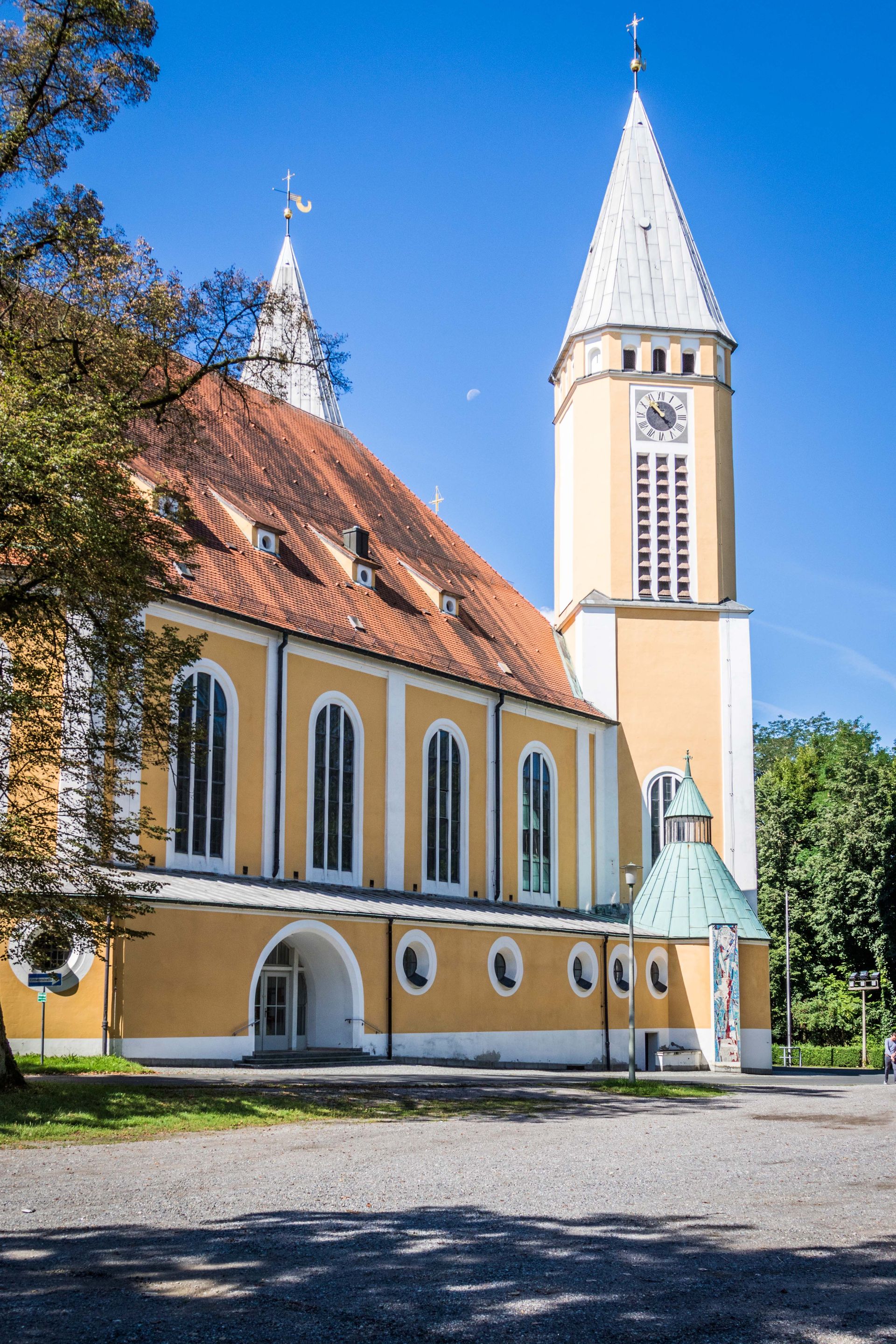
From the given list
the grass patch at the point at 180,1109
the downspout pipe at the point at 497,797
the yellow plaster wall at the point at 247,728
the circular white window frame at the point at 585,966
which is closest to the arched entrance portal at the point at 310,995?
the yellow plaster wall at the point at 247,728

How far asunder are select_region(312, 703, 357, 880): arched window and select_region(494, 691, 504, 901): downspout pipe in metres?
5.23

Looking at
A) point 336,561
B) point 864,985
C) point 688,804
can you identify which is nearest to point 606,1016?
point 688,804

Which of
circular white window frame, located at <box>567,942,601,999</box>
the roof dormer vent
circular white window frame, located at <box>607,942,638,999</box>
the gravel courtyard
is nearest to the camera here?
the gravel courtyard

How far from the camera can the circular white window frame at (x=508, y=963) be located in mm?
29406

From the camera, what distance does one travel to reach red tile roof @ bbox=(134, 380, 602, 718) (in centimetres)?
2833

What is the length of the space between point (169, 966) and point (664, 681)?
20525 mm

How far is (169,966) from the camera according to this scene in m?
22.1

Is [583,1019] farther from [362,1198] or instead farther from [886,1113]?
[362,1198]

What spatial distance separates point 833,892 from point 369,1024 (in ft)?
103

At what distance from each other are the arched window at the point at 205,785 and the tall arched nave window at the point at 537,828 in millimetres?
10557

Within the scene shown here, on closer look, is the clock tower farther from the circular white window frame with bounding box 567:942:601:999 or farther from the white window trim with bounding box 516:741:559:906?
the circular white window frame with bounding box 567:942:601:999

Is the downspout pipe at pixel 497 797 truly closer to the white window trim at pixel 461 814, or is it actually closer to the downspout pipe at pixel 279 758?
the white window trim at pixel 461 814

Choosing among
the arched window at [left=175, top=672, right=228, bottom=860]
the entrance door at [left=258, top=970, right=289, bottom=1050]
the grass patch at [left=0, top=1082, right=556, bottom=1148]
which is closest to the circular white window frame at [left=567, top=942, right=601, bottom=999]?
the entrance door at [left=258, top=970, right=289, bottom=1050]

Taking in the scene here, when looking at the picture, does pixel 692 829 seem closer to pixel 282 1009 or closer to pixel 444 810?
pixel 444 810
